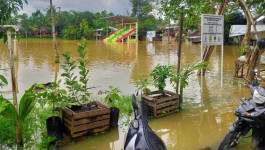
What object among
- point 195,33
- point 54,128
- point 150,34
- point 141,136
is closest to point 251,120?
point 141,136

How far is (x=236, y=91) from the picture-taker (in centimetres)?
667

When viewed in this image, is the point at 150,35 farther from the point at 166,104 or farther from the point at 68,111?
the point at 68,111

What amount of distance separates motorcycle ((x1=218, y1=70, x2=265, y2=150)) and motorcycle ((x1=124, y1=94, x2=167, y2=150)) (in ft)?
4.61

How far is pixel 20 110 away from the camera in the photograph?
3.21 m

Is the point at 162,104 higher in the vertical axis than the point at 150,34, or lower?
lower

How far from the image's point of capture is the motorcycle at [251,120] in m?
2.76

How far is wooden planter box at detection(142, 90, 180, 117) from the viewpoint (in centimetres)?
445

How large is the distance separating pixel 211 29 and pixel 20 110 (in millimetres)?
5248

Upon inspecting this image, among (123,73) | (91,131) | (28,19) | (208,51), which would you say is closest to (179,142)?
(91,131)

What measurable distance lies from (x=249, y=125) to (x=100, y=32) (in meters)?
48.4

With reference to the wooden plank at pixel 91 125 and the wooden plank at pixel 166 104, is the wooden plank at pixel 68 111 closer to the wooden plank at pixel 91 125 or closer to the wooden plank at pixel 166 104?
the wooden plank at pixel 91 125

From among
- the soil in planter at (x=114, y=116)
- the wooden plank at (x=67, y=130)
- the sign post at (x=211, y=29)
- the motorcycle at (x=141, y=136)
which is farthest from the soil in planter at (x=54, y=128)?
the sign post at (x=211, y=29)

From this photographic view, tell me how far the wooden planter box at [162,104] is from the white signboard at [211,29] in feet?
7.27

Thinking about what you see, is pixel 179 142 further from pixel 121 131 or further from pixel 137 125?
pixel 137 125
